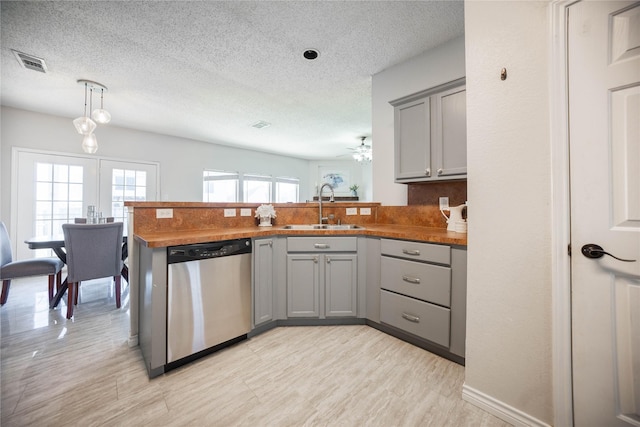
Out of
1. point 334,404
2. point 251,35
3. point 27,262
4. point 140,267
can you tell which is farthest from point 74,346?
point 251,35

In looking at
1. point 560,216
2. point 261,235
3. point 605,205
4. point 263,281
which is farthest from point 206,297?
point 605,205

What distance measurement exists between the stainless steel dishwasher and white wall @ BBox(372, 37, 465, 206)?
5.50ft

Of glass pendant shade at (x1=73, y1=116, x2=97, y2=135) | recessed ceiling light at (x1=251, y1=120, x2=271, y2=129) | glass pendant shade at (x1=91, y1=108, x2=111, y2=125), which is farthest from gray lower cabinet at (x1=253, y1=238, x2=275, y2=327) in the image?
recessed ceiling light at (x1=251, y1=120, x2=271, y2=129)

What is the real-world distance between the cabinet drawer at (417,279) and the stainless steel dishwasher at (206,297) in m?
1.13

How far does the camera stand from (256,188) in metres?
7.07

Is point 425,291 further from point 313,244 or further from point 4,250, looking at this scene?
point 4,250

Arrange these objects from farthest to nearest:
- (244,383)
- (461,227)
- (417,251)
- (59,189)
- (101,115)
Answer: (59,189) → (101,115) → (461,227) → (417,251) → (244,383)

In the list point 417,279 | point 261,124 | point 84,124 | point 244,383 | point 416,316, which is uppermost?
point 261,124

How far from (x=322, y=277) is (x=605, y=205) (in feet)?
5.80

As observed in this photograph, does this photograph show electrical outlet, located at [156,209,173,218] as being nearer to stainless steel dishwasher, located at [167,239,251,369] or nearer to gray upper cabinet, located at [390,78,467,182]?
stainless steel dishwasher, located at [167,239,251,369]

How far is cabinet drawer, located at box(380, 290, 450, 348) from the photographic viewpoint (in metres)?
1.78

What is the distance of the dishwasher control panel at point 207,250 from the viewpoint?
164 cm

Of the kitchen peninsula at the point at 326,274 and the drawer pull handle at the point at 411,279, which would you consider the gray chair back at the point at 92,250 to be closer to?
the kitchen peninsula at the point at 326,274

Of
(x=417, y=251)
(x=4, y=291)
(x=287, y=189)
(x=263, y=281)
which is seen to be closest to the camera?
(x=417, y=251)
